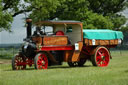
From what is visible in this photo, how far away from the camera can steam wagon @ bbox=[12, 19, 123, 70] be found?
1830cm

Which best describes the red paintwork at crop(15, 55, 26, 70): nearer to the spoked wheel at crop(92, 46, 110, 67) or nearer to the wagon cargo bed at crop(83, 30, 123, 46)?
the wagon cargo bed at crop(83, 30, 123, 46)

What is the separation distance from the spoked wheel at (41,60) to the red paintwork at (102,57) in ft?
11.2

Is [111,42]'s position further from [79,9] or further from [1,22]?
[79,9]

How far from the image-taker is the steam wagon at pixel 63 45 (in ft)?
60.0

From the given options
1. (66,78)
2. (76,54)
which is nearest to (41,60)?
(76,54)

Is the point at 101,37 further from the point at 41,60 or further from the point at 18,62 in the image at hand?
the point at 18,62

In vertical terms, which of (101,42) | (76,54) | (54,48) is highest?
(101,42)

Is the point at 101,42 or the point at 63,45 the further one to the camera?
the point at 101,42

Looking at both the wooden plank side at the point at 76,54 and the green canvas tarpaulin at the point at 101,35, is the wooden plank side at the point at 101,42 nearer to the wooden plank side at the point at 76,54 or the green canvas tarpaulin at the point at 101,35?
the green canvas tarpaulin at the point at 101,35

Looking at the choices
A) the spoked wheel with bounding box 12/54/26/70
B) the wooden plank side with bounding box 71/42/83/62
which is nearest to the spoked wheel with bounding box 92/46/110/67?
the wooden plank side with bounding box 71/42/83/62

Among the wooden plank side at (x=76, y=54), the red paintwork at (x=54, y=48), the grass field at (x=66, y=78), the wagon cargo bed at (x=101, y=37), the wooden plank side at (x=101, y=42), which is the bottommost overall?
the grass field at (x=66, y=78)

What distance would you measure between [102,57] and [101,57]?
76mm

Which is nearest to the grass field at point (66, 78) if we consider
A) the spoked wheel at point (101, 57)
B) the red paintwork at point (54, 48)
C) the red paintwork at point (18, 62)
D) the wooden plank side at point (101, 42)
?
the red paintwork at point (54, 48)

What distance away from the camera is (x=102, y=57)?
805 inches
